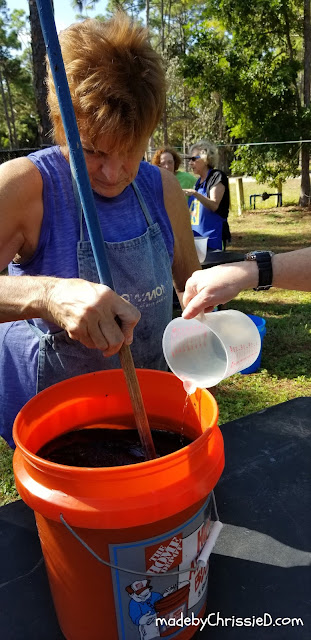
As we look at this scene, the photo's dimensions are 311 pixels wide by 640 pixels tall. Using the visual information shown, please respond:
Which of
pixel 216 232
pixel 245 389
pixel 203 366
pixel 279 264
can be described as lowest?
pixel 245 389

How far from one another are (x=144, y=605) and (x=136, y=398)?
0.33 meters

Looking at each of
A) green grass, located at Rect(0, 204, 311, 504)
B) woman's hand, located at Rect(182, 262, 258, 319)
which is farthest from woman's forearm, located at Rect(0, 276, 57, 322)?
green grass, located at Rect(0, 204, 311, 504)

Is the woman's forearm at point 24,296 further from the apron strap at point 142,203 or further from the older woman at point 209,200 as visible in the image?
the older woman at point 209,200

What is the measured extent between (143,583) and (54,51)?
2.64 ft

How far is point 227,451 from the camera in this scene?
1.31 m

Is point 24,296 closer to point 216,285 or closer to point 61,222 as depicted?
point 61,222

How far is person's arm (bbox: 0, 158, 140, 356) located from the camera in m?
0.79

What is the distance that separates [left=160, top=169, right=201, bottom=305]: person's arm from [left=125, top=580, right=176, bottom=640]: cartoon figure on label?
0.83 metres

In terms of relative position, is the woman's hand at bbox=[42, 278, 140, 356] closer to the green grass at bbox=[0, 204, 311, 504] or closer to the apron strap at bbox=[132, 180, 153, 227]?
the apron strap at bbox=[132, 180, 153, 227]

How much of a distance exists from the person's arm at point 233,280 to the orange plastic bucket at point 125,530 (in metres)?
0.21

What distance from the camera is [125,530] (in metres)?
0.68

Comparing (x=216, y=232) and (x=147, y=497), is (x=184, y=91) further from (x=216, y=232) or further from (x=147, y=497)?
(x=147, y=497)

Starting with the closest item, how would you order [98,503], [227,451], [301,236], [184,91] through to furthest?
[98,503] < [227,451] < [301,236] < [184,91]

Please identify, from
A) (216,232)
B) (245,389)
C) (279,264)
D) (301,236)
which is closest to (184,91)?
(301,236)
